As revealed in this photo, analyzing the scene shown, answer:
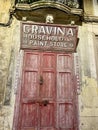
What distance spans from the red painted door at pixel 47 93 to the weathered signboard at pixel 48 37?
0.35 m

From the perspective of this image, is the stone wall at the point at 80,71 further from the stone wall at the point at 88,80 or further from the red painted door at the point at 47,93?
the red painted door at the point at 47,93

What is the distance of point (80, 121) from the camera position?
5.14 meters

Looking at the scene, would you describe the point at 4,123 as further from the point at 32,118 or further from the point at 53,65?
the point at 53,65

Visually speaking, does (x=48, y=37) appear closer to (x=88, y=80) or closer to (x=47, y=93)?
(x=47, y=93)

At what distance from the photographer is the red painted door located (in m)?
5.04

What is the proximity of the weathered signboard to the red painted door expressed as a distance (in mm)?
346

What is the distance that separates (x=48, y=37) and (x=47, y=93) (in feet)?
5.30

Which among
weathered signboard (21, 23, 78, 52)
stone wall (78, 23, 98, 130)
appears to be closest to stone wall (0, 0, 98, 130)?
stone wall (78, 23, 98, 130)

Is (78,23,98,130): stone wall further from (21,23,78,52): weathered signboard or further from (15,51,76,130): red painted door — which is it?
(21,23,78,52): weathered signboard

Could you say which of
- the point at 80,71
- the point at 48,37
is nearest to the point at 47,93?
the point at 80,71

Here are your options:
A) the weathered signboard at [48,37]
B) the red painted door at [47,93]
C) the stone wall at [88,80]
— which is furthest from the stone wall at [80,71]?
the weathered signboard at [48,37]

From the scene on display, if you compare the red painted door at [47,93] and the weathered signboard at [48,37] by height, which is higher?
the weathered signboard at [48,37]

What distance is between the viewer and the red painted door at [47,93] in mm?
5043

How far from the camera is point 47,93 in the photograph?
210 inches
